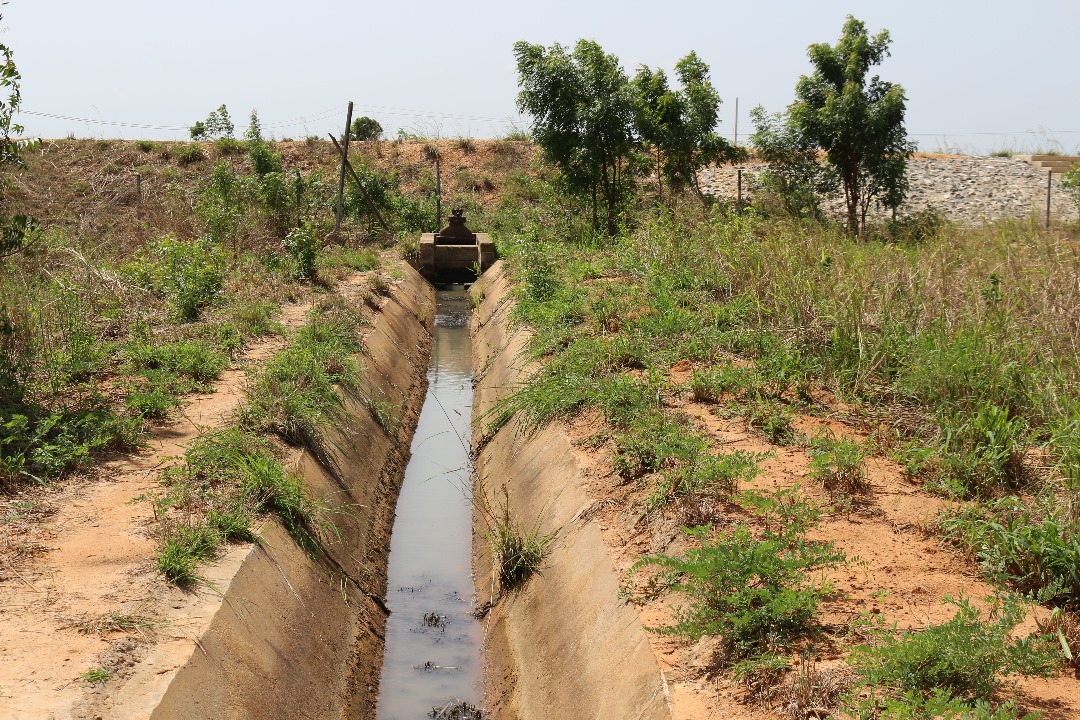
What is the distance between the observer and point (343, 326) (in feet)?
36.4

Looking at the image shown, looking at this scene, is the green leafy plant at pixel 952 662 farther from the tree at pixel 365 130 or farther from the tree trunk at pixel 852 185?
the tree at pixel 365 130

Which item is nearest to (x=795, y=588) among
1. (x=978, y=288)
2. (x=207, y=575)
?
(x=207, y=575)

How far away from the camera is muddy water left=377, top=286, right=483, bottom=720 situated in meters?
5.89

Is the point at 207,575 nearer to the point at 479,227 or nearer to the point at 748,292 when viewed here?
the point at 748,292

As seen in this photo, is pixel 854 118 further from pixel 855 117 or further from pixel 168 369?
pixel 168 369


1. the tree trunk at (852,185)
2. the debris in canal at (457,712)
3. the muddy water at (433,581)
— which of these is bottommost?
the debris in canal at (457,712)

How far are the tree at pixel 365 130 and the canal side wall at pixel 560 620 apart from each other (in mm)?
26532

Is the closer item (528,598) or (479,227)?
(528,598)

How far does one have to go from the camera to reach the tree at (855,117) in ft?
54.9

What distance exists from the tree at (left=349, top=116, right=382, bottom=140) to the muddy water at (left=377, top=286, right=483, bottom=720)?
2303cm

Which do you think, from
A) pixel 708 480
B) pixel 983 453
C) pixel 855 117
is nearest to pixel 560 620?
pixel 708 480

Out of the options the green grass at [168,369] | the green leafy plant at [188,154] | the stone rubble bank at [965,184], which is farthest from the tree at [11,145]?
the green leafy plant at [188,154]

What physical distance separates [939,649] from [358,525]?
4.81 meters

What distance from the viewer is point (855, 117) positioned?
16.8 m
